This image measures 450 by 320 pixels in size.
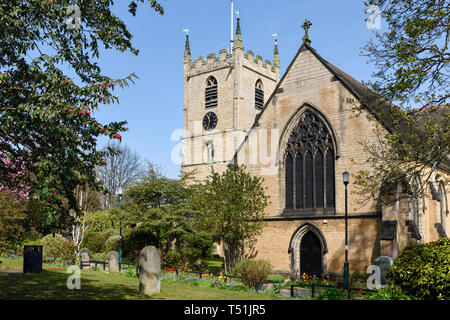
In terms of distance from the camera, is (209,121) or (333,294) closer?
(333,294)

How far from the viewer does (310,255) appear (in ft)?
82.0

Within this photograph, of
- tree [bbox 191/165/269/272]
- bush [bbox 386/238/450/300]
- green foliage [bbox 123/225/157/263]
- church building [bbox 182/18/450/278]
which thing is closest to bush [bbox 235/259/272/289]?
tree [bbox 191/165/269/272]

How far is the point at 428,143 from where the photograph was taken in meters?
13.8

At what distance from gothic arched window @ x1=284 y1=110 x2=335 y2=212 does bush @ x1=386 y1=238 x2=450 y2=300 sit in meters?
12.0

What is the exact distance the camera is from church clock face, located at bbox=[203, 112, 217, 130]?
61.0 meters

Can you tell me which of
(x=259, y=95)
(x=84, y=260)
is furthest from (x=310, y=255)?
(x=259, y=95)

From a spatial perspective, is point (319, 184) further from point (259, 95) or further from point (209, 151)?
point (259, 95)

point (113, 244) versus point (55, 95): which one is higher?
point (55, 95)

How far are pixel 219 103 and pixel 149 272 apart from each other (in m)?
47.0

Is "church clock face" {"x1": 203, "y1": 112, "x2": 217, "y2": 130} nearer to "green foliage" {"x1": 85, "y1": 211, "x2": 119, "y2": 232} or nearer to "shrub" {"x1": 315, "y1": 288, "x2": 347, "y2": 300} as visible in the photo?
"green foliage" {"x1": 85, "y1": 211, "x2": 119, "y2": 232}

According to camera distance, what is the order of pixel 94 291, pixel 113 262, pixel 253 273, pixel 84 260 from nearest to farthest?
pixel 94 291 < pixel 253 273 < pixel 113 262 < pixel 84 260

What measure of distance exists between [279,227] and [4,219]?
59.6 feet

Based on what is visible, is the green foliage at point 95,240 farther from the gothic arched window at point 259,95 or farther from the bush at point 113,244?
the gothic arched window at point 259,95
